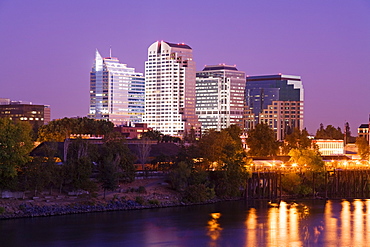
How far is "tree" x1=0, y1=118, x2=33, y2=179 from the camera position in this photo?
82.1 meters

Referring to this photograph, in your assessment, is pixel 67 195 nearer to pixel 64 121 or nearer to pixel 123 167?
pixel 123 167

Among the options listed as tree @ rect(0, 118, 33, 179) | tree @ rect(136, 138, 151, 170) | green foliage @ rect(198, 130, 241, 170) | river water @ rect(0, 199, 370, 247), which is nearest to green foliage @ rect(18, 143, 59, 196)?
tree @ rect(0, 118, 33, 179)

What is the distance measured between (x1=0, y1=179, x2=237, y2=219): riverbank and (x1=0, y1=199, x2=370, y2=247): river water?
5.97 ft

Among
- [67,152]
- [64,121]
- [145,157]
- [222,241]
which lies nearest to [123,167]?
[67,152]

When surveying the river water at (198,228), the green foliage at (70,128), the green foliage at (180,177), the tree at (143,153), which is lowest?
the river water at (198,228)

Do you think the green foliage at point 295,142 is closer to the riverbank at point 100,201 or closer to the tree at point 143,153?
the tree at point 143,153

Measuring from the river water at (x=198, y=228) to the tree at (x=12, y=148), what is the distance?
8.45m

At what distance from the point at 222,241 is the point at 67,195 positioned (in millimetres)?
27633

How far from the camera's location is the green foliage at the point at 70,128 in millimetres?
149000

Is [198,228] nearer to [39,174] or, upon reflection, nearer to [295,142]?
[39,174]

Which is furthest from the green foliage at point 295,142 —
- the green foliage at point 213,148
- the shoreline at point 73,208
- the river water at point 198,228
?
the shoreline at point 73,208

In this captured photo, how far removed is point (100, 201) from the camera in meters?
87.2

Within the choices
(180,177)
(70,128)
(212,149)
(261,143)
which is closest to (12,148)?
(180,177)

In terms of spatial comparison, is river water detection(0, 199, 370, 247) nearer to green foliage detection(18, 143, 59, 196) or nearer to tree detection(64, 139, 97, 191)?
tree detection(64, 139, 97, 191)
